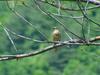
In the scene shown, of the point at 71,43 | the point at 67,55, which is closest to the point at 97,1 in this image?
the point at 71,43

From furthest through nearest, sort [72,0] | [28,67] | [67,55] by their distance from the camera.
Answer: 1. [28,67]
2. [67,55]
3. [72,0]

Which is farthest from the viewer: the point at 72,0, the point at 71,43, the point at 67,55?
the point at 67,55

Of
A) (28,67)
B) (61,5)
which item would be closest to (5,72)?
(28,67)

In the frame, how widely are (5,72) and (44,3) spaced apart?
2934 cm

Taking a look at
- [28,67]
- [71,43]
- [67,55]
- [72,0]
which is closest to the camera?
[71,43]

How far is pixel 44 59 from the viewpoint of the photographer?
40688mm

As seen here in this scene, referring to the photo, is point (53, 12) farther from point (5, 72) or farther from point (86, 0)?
point (5, 72)

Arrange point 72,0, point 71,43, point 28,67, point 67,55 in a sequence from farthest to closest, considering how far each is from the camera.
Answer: point 28,67, point 67,55, point 72,0, point 71,43

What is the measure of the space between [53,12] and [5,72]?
29345 mm

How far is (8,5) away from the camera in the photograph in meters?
7.32

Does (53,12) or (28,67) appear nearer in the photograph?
(53,12)

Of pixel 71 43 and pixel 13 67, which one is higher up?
pixel 71 43

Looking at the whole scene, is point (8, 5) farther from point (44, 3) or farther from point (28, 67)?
point (28, 67)

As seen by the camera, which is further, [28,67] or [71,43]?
[28,67]
